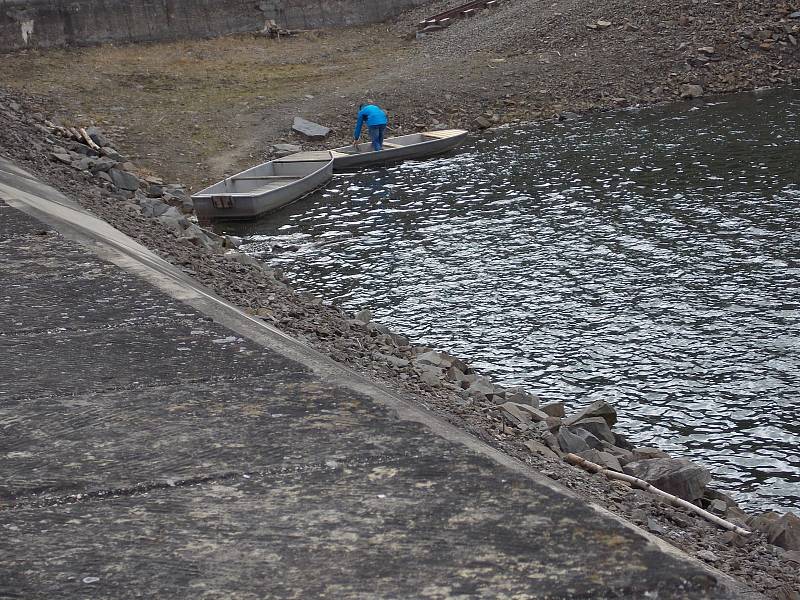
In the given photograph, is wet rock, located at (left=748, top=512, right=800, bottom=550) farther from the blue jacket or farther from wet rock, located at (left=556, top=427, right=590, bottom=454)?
the blue jacket

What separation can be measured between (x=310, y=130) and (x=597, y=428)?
2194 cm

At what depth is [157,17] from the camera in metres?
40.9

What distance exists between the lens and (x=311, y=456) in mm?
5211

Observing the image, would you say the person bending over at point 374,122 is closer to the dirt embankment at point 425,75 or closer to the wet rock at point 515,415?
the dirt embankment at point 425,75

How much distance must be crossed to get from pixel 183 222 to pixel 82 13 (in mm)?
22502

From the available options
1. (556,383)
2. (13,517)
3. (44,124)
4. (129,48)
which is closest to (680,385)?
(556,383)

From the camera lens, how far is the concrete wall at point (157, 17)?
37.8 metres

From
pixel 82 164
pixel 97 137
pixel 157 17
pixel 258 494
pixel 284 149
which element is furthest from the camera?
pixel 157 17

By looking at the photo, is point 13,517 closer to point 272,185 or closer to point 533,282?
point 533,282

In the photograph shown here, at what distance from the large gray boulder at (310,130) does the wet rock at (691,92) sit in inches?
494

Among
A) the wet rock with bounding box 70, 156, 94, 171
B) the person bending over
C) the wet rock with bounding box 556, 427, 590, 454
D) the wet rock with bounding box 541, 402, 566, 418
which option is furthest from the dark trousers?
the wet rock with bounding box 556, 427, 590, 454

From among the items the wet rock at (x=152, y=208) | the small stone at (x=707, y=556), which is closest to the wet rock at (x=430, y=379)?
the small stone at (x=707, y=556)

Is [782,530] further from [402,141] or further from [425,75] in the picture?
[425,75]

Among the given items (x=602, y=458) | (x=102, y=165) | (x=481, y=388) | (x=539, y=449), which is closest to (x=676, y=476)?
(x=602, y=458)
